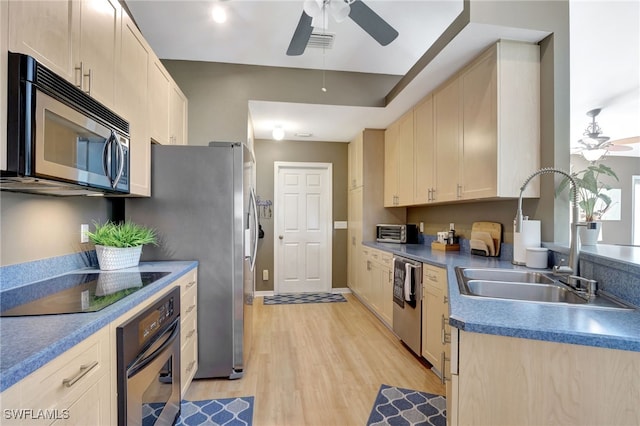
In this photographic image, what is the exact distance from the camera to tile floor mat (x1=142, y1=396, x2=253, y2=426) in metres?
1.82

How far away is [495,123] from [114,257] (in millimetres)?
2663

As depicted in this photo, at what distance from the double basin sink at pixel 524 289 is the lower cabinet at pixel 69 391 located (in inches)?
54.8

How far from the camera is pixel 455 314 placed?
3.41ft

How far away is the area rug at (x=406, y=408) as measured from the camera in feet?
5.93

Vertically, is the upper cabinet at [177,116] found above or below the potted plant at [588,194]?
above

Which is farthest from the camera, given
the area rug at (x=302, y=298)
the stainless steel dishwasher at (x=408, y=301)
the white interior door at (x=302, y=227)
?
the white interior door at (x=302, y=227)

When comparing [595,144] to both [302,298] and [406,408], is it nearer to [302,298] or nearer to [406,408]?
[406,408]

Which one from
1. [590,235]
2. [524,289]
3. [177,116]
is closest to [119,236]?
[177,116]

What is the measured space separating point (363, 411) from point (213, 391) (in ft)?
3.43

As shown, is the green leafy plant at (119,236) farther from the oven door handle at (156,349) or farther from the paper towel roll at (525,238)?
the paper towel roll at (525,238)

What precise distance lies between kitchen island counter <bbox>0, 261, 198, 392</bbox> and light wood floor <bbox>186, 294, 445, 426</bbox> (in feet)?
3.94

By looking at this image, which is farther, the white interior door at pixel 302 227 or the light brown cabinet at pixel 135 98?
the white interior door at pixel 302 227

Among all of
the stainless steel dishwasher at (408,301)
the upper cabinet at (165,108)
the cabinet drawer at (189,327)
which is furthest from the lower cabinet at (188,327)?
the stainless steel dishwasher at (408,301)

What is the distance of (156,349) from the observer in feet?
4.80
